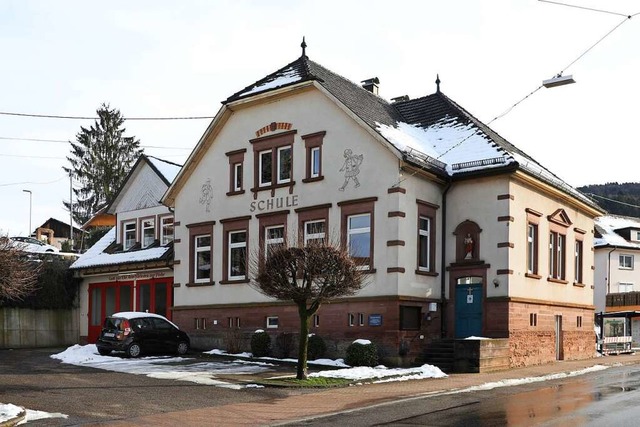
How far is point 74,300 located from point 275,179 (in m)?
15.0

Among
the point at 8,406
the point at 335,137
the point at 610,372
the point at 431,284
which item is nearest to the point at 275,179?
the point at 335,137

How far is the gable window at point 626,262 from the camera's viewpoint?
62.2 metres

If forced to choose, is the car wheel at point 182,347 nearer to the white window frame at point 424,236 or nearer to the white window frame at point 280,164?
the white window frame at point 280,164

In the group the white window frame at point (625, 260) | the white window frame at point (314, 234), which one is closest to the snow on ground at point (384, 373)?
the white window frame at point (314, 234)

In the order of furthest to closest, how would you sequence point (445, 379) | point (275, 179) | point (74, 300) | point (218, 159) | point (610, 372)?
1. point (74, 300)
2. point (218, 159)
3. point (275, 179)
4. point (610, 372)
5. point (445, 379)

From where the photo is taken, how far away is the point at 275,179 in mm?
30297

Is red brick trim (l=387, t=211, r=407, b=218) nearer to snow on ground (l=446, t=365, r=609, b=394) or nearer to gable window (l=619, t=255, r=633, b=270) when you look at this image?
snow on ground (l=446, t=365, r=609, b=394)

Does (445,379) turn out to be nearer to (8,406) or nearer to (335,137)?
(335,137)

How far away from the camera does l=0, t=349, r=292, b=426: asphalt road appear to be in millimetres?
16062

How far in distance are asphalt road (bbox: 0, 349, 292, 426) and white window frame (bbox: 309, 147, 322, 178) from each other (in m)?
10.1

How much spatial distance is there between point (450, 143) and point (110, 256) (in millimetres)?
17032

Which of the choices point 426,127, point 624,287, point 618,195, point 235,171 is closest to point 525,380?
point 426,127

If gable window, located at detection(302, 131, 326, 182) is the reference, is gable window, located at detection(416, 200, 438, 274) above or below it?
below

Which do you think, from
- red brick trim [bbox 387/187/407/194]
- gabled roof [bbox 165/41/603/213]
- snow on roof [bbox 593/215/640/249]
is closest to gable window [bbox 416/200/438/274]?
red brick trim [bbox 387/187/407/194]
